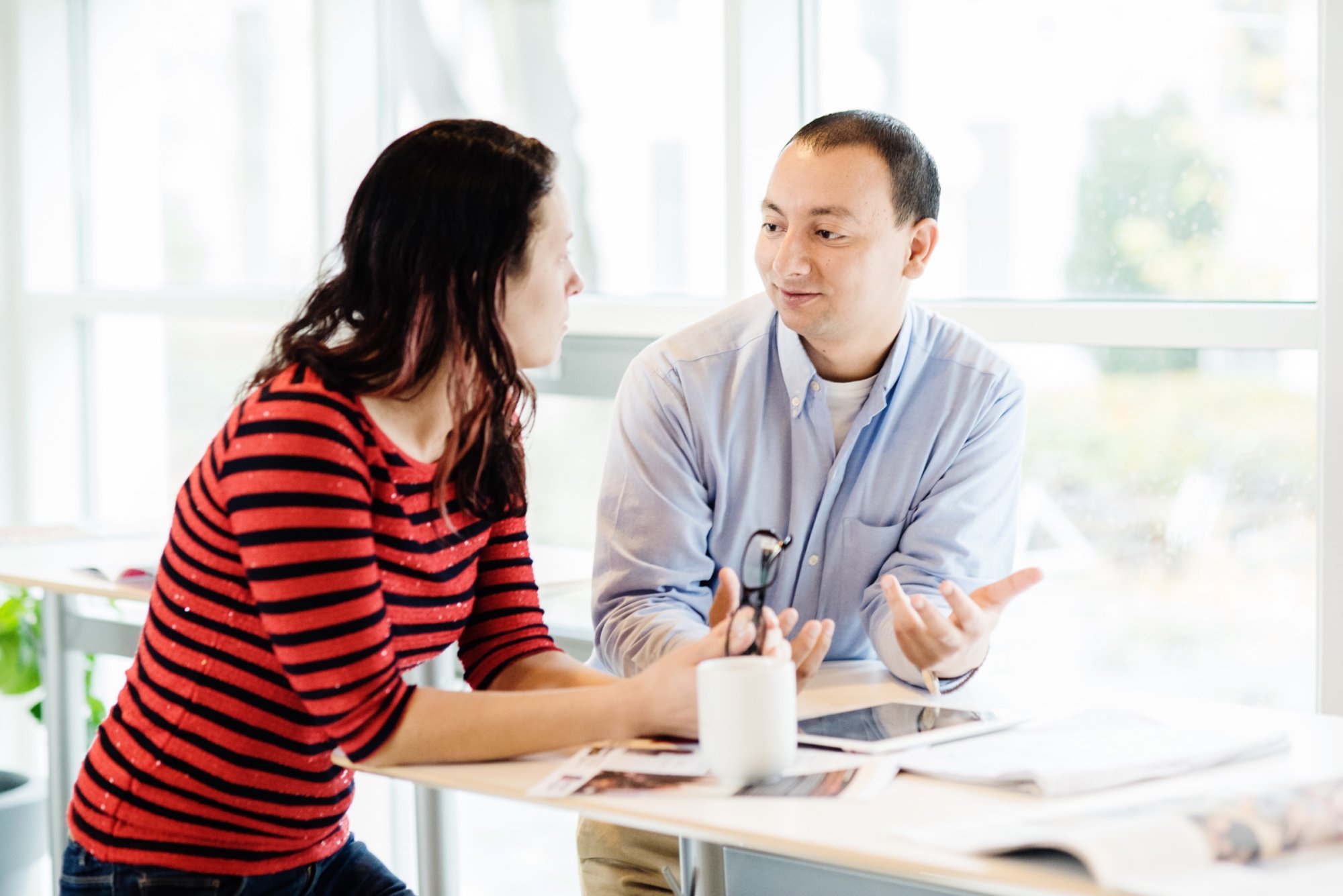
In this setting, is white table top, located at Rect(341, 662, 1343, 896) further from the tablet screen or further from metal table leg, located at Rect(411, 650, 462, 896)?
metal table leg, located at Rect(411, 650, 462, 896)

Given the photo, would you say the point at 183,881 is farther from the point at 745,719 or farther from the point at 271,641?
the point at 745,719

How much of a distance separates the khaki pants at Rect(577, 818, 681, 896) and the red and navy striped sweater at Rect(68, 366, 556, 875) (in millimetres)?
580

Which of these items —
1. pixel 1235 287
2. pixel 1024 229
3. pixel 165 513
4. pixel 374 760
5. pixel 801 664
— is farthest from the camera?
pixel 165 513

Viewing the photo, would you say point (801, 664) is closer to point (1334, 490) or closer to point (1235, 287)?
point (1334, 490)

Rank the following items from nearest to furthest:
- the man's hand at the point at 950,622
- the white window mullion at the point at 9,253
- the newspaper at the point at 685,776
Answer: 1. the newspaper at the point at 685,776
2. the man's hand at the point at 950,622
3. the white window mullion at the point at 9,253

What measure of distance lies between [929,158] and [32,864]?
2269 mm

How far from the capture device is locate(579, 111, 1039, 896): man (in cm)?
188

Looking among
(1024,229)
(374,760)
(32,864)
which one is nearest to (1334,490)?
(1024,229)

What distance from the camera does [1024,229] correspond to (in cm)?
242

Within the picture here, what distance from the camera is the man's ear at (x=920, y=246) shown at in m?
2.01

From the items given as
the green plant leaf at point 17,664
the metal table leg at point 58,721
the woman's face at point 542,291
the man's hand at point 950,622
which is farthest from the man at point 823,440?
the green plant leaf at point 17,664

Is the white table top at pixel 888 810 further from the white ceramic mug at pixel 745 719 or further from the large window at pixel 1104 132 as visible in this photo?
the large window at pixel 1104 132

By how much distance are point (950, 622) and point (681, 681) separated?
38 cm

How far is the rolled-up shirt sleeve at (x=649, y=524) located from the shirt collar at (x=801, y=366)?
0.15 meters
